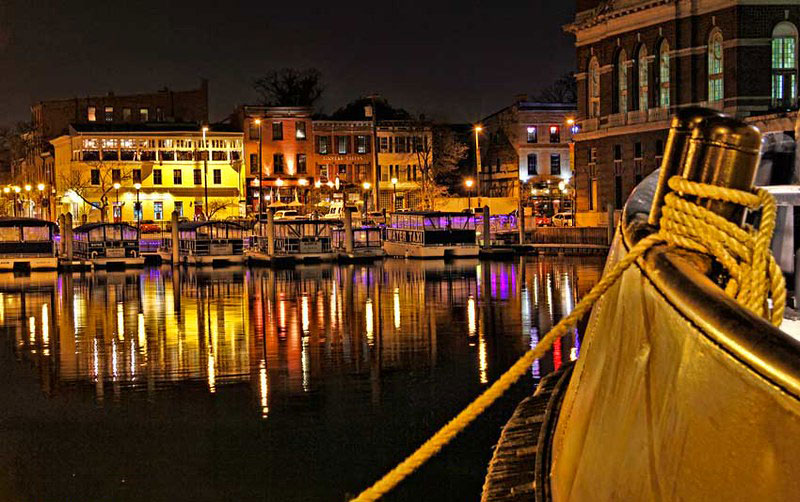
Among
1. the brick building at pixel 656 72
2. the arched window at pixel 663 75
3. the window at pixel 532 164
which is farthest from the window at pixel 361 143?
the arched window at pixel 663 75

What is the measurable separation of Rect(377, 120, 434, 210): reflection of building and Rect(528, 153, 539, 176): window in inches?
342

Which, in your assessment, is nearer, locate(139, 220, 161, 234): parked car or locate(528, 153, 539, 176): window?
locate(139, 220, 161, 234): parked car

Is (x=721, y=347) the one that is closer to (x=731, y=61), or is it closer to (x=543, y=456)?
(x=543, y=456)

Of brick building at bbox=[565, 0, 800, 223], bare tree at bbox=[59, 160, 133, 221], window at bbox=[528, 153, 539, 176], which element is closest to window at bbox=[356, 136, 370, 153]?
window at bbox=[528, 153, 539, 176]

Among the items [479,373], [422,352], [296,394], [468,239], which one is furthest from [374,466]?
[468,239]

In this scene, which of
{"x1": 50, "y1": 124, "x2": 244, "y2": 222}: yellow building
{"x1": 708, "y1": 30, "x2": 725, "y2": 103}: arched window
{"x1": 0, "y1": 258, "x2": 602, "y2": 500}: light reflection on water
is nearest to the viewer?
{"x1": 0, "y1": 258, "x2": 602, "y2": 500}: light reflection on water

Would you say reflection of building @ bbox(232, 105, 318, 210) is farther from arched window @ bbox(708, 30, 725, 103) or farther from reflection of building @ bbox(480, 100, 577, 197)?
arched window @ bbox(708, 30, 725, 103)

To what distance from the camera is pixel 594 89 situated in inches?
2387

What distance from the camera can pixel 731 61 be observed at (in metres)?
50.6

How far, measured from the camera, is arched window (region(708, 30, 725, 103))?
2030 inches

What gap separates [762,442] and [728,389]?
0.17 meters

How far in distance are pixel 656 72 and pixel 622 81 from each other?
2.49m

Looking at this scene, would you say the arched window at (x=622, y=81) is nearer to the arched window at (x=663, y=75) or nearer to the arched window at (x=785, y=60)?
the arched window at (x=663, y=75)

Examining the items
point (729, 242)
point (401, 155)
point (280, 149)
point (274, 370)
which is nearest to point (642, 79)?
point (401, 155)
